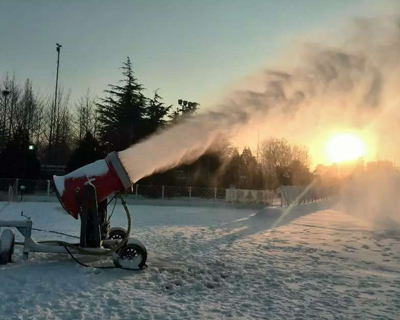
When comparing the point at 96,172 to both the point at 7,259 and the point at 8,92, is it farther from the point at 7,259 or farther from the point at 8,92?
the point at 8,92

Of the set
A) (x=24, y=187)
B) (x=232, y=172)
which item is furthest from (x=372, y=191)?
(x=24, y=187)

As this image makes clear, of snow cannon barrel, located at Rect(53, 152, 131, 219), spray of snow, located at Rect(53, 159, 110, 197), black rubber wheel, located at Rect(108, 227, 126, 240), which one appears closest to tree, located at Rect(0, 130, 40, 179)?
black rubber wheel, located at Rect(108, 227, 126, 240)

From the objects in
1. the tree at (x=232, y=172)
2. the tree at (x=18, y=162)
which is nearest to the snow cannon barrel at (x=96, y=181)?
the tree at (x=18, y=162)

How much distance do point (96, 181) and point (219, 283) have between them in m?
3.25

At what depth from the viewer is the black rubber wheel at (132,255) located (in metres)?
Answer: 8.41

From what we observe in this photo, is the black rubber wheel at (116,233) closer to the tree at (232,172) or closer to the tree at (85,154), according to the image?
the tree at (85,154)

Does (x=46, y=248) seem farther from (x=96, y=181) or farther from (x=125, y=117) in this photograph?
(x=125, y=117)

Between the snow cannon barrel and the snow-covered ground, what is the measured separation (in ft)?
4.29

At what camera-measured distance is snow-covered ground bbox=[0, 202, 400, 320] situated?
234 inches

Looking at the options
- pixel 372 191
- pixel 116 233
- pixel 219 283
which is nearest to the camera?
pixel 219 283

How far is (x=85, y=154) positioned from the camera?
1363 inches

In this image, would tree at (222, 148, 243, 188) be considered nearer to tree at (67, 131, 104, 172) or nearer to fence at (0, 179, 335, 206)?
fence at (0, 179, 335, 206)

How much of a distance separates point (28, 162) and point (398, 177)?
3664cm

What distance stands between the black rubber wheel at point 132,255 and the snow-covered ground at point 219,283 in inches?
8.8
